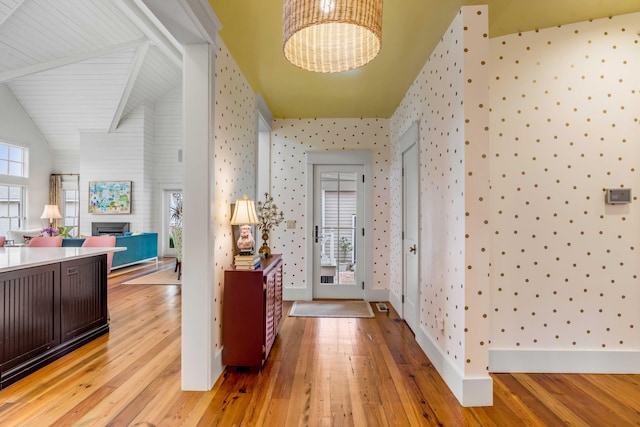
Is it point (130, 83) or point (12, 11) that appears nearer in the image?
point (12, 11)

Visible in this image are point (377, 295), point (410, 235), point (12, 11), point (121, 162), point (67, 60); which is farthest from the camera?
point (121, 162)

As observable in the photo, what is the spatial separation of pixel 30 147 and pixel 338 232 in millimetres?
9331

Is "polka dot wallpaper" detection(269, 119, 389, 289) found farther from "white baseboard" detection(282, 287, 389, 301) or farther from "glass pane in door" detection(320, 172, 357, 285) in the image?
"glass pane in door" detection(320, 172, 357, 285)

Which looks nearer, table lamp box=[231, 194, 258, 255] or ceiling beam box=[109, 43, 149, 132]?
table lamp box=[231, 194, 258, 255]

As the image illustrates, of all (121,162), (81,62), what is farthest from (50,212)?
(81,62)

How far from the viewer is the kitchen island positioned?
245 cm

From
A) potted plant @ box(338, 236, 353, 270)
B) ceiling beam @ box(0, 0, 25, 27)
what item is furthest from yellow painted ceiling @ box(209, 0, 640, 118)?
ceiling beam @ box(0, 0, 25, 27)

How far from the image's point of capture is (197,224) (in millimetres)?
2340

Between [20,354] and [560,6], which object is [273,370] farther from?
[560,6]

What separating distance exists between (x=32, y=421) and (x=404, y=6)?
3.55 meters

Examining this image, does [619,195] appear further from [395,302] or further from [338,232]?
[338,232]

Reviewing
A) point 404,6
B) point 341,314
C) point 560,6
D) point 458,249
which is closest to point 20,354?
point 341,314

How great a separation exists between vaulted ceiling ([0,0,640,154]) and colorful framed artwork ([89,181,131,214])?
60.0 inches

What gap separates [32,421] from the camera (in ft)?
6.51
